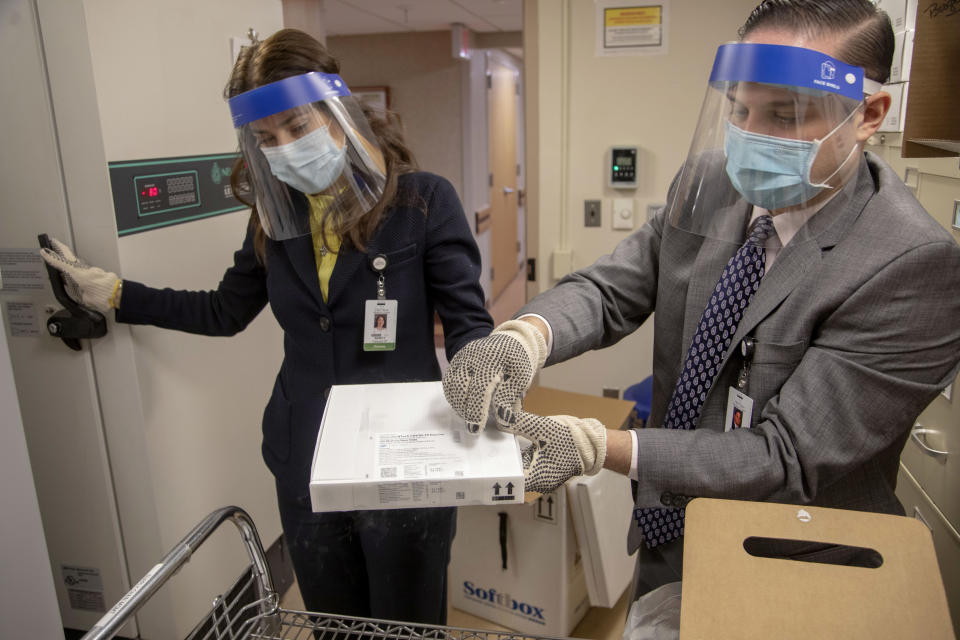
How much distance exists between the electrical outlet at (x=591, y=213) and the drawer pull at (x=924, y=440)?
1.62 m

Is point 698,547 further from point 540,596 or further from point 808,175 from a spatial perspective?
point 540,596

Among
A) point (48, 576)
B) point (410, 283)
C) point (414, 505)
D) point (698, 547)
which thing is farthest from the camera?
point (48, 576)

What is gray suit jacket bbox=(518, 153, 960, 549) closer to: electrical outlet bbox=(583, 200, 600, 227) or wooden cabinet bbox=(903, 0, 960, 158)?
wooden cabinet bbox=(903, 0, 960, 158)

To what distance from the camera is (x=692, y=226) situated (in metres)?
1.09

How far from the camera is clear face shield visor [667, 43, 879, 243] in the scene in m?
0.91

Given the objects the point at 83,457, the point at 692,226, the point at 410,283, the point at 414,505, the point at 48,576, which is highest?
the point at 692,226

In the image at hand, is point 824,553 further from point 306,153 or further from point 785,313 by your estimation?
point 306,153

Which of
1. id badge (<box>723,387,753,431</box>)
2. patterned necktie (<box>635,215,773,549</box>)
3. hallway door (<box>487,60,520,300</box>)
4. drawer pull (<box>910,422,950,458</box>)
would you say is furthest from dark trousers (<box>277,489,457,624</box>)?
hallway door (<box>487,60,520,300</box>)

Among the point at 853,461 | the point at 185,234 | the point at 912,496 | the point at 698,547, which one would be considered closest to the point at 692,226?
the point at 853,461

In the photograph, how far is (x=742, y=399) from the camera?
0.98m

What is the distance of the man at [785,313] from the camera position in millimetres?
862

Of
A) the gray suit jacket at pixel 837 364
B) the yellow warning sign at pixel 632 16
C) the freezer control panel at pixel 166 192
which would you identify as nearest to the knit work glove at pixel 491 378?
the gray suit jacket at pixel 837 364

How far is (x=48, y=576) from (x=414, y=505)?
110 cm

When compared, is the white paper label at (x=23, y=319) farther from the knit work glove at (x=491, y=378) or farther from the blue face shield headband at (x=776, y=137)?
the blue face shield headband at (x=776, y=137)
